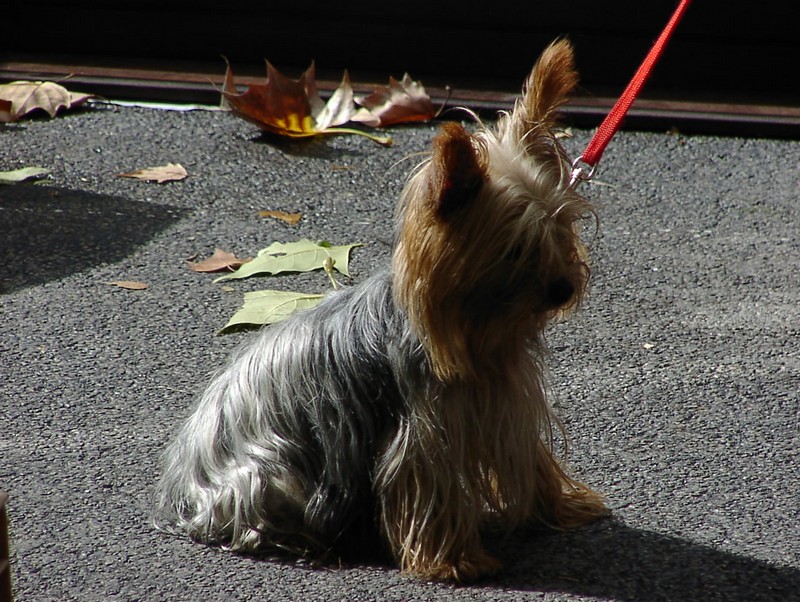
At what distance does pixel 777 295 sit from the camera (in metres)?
5.14

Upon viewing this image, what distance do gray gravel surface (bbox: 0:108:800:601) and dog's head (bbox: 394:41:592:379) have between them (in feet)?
2.52

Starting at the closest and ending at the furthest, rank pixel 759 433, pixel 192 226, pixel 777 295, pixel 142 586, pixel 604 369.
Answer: pixel 142 586, pixel 759 433, pixel 604 369, pixel 777 295, pixel 192 226

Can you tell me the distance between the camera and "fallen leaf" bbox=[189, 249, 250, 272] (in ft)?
17.5

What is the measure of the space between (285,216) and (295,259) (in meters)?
0.68

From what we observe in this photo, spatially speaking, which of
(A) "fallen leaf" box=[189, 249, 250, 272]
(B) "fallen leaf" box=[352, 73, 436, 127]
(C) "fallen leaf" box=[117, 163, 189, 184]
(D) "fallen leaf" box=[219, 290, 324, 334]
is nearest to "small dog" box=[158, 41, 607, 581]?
(D) "fallen leaf" box=[219, 290, 324, 334]

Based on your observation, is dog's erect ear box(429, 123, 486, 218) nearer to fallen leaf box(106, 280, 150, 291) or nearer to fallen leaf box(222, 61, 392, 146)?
fallen leaf box(106, 280, 150, 291)

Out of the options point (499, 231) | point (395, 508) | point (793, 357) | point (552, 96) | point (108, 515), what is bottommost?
point (108, 515)

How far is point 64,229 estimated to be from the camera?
5766 millimetres

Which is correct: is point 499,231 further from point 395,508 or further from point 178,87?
point 178,87

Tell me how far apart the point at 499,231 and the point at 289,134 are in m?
4.45

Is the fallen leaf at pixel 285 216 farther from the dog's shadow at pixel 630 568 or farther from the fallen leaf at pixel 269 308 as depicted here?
the dog's shadow at pixel 630 568

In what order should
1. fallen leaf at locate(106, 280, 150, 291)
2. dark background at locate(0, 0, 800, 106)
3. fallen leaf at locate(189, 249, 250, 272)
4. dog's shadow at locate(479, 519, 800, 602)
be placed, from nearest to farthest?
dog's shadow at locate(479, 519, 800, 602)
fallen leaf at locate(106, 280, 150, 291)
fallen leaf at locate(189, 249, 250, 272)
dark background at locate(0, 0, 800, 106)

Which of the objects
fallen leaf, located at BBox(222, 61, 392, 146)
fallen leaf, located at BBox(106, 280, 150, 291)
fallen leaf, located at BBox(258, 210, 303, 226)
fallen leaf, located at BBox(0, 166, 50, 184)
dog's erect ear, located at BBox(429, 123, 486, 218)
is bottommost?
fallen leaf, located at BBox(106, 280, 150, 291)

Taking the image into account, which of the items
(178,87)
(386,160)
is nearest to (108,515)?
(386,160)
